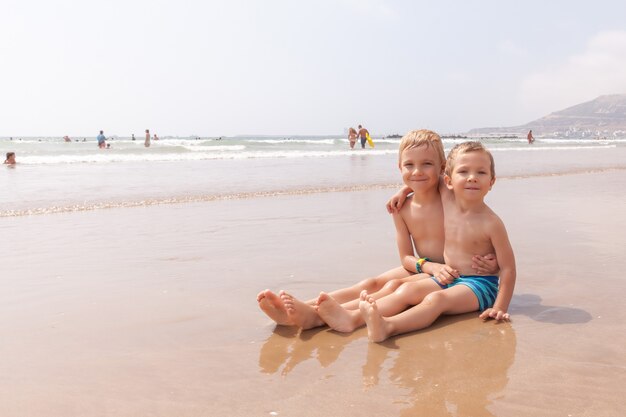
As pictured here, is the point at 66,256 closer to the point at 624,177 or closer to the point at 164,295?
the point at 164,295

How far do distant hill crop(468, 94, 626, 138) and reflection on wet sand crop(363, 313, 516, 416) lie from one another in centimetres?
7936

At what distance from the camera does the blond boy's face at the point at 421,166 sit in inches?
125

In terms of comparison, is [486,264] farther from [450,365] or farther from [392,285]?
[450,365]

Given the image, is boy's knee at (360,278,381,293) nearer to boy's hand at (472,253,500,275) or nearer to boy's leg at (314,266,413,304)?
boy's leg at (314,266,413,304)

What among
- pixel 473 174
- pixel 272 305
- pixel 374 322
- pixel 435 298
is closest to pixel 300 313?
pixel 272 305

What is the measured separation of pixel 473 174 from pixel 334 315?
3.51 feet

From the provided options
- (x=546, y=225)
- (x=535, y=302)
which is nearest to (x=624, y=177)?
(x=546, y=225)

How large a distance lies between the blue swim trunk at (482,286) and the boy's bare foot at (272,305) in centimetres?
87

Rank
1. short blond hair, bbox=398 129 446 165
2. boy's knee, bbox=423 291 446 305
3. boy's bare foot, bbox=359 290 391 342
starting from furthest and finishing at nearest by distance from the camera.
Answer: short blond hair, bbox=398 129 446 165, boy's knee, bbox=423 291 446 305, boy's bare foot, bbox=359 290 391 342

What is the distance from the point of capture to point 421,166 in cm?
318

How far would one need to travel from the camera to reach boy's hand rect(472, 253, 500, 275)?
117 inches

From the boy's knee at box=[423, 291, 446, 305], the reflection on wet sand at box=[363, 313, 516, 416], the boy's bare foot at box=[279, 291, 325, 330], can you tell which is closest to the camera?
the reflection on wet sand at box=[363, 313, 516, 416]

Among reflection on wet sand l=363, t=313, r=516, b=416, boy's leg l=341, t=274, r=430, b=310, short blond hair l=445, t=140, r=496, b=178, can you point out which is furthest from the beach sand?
short blond hair l=445, t=140, r=496, b=178

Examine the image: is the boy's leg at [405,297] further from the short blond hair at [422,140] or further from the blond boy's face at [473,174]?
the short blond hair at [422,140]
